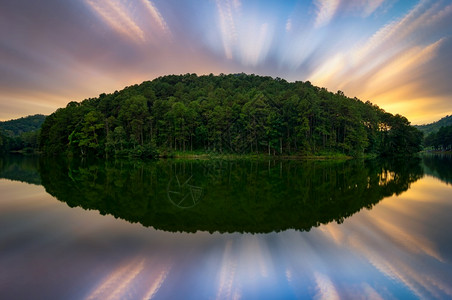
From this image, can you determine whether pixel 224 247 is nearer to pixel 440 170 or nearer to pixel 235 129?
pixel 440 170

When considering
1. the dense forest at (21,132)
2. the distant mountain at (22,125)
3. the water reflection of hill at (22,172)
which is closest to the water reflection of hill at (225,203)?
the water reflection of hill at (22,172)

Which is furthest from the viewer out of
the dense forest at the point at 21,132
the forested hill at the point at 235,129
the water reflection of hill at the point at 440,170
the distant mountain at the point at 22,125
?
the distant mountain at the point at 22,125

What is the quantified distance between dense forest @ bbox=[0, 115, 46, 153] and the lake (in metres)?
115

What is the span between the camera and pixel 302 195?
1323 centimetres

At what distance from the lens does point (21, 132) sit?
16588cm

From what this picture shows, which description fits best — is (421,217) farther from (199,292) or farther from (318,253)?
(199,292)

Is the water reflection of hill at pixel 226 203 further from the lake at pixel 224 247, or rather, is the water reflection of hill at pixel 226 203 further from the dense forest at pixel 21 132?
the dense forest at pixel 21 132

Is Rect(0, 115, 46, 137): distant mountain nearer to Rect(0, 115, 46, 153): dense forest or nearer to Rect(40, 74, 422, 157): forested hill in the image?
Rect(0, 115, 46, 153): dense forest

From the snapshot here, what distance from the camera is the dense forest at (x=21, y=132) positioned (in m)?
107

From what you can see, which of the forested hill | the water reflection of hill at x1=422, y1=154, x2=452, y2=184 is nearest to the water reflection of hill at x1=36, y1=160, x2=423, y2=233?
the water reflection of hill at x1=422, y1=154, x2=452, y2=184

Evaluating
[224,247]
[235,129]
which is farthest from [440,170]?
[235,129]

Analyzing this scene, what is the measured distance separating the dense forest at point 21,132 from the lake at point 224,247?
115 metres

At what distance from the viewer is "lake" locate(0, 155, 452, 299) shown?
491 centimetres

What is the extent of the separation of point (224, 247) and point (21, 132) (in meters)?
202
